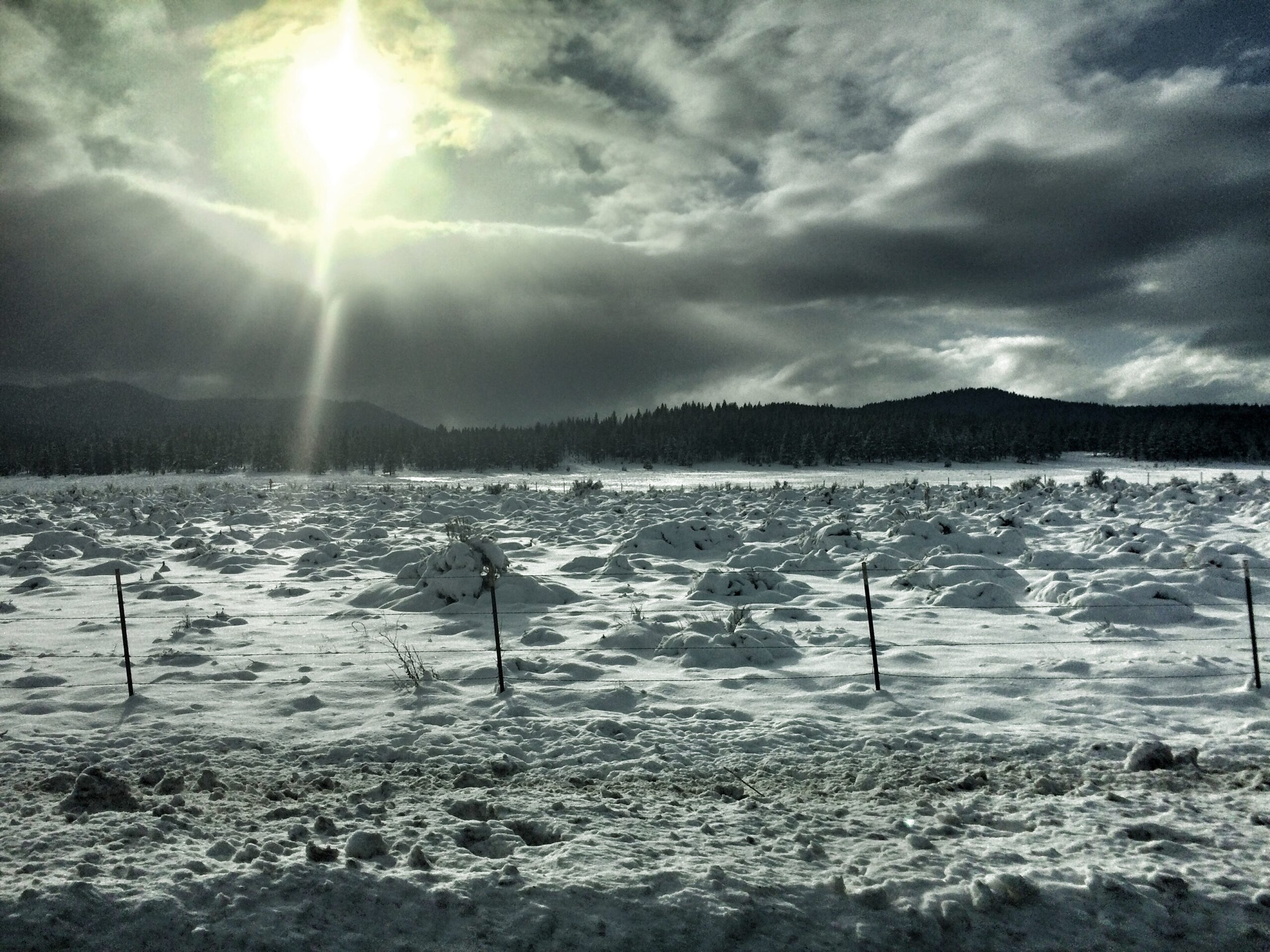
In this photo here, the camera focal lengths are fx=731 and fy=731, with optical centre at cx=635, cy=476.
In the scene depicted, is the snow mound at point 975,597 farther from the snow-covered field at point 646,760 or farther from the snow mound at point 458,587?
the snow mound at point 458,587

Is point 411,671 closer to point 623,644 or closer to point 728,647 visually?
point 623,644

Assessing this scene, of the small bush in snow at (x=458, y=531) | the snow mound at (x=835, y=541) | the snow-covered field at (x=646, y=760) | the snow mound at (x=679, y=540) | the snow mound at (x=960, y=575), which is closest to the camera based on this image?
the snow-covered field at (x=646, y=760)

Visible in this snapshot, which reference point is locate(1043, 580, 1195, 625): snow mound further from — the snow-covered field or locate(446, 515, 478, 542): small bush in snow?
locate(446, 515, 478, 542): small bush in snow

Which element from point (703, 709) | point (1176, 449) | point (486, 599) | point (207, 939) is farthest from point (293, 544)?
point (1176, 449)

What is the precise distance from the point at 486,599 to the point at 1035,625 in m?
8.20

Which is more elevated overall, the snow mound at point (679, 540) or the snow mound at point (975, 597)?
the snow mound at point (679, 540)

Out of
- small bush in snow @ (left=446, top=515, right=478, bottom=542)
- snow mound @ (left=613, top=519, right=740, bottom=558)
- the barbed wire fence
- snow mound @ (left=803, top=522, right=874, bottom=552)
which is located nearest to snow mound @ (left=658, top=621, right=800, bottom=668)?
the barbed wire fence

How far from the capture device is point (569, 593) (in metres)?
12.6

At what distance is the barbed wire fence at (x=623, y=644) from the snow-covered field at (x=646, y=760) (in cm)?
6

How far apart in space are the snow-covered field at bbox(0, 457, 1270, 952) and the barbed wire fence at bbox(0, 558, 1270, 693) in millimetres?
64

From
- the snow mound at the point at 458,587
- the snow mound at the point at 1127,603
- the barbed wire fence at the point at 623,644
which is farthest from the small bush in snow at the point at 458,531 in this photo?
the snow mound at the point at 1127,603

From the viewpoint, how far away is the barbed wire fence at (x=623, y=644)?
8023mm

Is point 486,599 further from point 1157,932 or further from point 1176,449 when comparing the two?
point 1176,449

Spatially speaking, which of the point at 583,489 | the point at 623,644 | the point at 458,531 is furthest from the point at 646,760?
the point at 583,489
